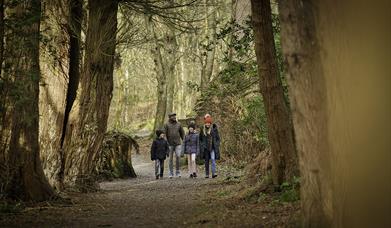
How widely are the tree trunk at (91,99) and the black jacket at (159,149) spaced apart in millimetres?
5201

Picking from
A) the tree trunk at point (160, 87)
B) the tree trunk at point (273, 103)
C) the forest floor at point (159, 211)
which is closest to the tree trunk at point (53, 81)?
the forest floor at point (159, 211)

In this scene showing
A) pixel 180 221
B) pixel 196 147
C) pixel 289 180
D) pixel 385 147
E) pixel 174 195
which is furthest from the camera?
pixel 196 147

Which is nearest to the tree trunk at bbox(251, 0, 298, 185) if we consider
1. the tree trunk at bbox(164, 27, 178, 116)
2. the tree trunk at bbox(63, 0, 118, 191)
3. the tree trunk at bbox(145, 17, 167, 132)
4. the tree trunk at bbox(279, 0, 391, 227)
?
the tree trunk at bbox(279, 0, 391, 227)

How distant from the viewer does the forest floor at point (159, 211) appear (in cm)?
886

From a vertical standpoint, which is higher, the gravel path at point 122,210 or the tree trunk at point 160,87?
the tree trunk at point 160,87

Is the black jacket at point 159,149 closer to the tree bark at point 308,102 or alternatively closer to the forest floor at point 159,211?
the forest floor at point 159,211

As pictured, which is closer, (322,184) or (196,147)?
(322,184)

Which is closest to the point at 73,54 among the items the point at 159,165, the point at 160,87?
the point at 159,165

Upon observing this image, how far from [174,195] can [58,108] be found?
347 centimetres

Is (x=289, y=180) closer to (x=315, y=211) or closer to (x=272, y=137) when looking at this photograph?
(x=272, y=137)

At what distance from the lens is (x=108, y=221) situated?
373 inches

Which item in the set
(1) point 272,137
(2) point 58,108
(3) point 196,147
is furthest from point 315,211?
(3) point 196,147

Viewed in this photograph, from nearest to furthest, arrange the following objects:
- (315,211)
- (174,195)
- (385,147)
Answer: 1. (385,147)
2. (315,211)
3. (174,195)

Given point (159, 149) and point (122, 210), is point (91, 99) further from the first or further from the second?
point (159, 149)
